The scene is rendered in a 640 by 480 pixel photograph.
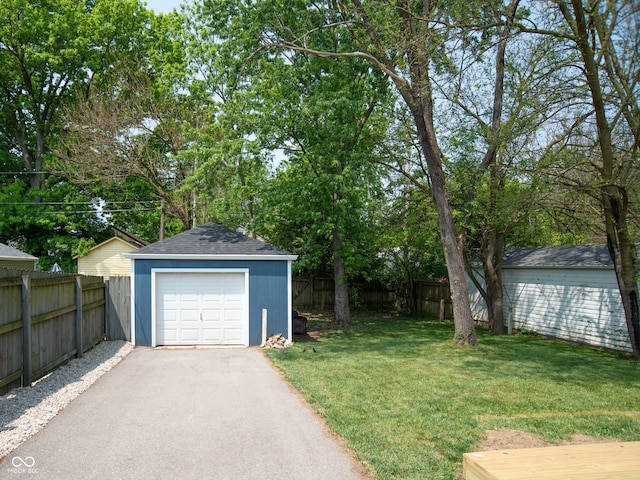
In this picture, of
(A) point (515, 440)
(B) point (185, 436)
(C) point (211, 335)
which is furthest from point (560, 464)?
(C) point (211, 335)

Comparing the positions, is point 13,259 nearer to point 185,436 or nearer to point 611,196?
point 185,436

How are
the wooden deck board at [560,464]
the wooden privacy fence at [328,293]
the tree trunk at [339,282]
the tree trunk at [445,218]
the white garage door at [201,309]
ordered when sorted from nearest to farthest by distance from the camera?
1. the wooden deck board at [560,464]
2. the tree trunk at [445,218]
3. the white garage door at [201,309]
4. the tree trunk at [339,282]
5. the wooden privacy fence at [328,293]

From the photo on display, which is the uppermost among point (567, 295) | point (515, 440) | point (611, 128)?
point (611, 128)

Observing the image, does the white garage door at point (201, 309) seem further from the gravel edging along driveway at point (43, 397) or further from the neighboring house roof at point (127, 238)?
the neighboring house roof at point (127, 238)

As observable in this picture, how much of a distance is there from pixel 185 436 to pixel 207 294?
7.76 m

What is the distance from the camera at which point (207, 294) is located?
13.3 m

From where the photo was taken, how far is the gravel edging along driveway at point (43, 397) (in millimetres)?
5609

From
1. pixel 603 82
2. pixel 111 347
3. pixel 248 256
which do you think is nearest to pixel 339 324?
pixel 248 256

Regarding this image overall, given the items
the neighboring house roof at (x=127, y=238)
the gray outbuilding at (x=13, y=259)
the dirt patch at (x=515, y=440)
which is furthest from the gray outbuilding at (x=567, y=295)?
the gray outbuilding at (x=13, y=259)

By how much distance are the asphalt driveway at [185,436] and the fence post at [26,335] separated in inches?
34.3

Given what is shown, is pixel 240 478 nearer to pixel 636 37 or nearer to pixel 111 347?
pixel 636 37

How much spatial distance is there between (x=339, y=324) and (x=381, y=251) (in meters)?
4.59

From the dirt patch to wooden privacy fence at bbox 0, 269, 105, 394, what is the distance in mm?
6229

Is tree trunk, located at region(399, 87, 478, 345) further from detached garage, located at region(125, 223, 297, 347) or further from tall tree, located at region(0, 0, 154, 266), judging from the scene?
tall tree, located at region(0, 0, 154, 266)
